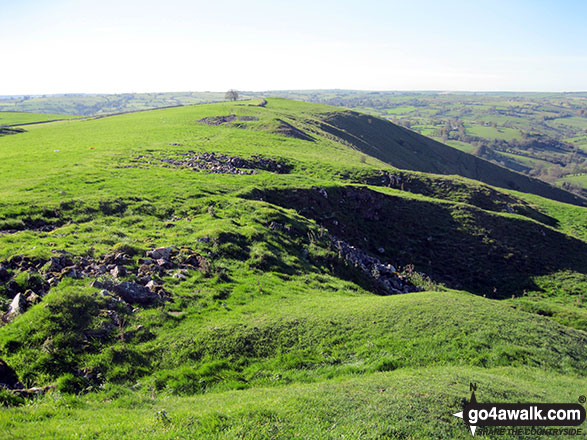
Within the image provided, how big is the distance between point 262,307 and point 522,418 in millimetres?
12461

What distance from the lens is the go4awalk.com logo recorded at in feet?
34.1

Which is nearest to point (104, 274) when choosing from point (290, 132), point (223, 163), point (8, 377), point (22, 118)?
point (8, 377)

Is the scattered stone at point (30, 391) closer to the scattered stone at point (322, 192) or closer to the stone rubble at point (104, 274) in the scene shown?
the stone rubble at point (104, 274)

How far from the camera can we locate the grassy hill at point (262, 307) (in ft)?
34.0

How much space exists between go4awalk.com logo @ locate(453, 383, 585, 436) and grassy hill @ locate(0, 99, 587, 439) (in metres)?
0.46

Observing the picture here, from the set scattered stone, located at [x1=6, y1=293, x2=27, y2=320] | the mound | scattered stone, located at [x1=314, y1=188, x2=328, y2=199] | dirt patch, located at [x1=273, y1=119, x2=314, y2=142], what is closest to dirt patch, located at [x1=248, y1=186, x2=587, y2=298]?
scattered stone, located at [x1=314, y1=188, x2=328, y2=199]

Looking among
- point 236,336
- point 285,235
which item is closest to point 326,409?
point 236,336

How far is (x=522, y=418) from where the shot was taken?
1112cm

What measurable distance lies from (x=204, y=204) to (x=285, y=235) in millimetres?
9363

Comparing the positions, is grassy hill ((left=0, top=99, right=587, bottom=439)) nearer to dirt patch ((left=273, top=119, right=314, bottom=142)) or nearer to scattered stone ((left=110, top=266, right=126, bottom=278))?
scattered stone ((left=110, top=266, right=126, bottom=278))

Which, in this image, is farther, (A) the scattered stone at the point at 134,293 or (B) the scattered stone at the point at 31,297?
(A) the scattered stone at the point at 134,293

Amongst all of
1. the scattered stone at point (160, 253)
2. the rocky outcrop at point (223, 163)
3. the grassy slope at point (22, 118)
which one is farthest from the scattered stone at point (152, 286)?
the grassy slope at point (22, 118)

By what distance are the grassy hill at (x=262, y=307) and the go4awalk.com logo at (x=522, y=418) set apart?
46cm

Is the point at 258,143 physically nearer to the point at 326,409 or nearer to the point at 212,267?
the point at 212,267
